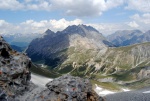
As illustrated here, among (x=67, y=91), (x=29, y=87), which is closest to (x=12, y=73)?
(x=29, y=87)

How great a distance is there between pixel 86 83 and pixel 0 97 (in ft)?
26.7

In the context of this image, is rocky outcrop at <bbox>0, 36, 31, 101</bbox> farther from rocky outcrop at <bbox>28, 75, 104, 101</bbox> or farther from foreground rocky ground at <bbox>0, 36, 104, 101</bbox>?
rocky outcrop at <bbox>28, 75, 104, 101</bbox>

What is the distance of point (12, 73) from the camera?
98.3 feet

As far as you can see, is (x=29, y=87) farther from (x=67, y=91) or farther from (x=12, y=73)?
(x=67, y=91)

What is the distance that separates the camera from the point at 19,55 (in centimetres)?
3397

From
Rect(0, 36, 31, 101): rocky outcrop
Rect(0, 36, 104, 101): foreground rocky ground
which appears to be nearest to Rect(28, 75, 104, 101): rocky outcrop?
Rect(0, 36, 104, 101): foreground rocky ground

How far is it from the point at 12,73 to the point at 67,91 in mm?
7692

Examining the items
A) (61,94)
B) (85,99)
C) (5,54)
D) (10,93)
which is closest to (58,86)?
(61,94)

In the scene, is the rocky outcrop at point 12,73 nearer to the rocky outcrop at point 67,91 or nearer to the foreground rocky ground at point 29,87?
the foreground rocky ground at point 29,87

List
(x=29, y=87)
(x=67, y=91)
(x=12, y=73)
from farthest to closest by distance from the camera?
(x=29, y=87), (x=12, y=73), (x=67, y=91)

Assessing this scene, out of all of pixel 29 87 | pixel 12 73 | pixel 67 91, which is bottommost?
pixel 29 87

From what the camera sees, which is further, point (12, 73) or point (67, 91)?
point (12, 73)

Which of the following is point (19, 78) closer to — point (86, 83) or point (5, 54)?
point (5, 54)

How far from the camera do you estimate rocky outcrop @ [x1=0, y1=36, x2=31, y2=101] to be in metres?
27.4
